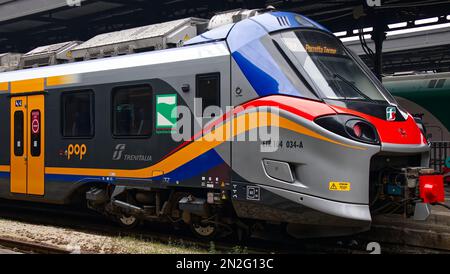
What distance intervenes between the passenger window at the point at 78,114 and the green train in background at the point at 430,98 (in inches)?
430

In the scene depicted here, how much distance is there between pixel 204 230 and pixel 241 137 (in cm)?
191

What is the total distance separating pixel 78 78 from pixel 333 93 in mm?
4444

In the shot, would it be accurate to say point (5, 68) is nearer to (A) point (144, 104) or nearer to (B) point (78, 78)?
(B) point (78, 78)

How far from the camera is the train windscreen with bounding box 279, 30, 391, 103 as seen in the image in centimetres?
679

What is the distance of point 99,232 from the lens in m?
9.21

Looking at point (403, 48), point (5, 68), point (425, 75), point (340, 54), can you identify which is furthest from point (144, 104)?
point (403, 48)

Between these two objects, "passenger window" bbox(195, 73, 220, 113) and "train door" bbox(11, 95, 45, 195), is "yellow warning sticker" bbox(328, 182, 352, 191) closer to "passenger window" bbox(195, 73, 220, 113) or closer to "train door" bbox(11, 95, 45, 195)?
"passenger window" bbox(195, 73, 220, 113)

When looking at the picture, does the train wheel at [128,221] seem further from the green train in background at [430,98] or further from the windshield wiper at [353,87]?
the green train in background at [430,98]

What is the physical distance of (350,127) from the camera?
249 inches

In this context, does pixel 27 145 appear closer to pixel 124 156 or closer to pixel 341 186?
pixel 124 156

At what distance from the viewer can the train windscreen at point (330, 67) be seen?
6785 millimetres

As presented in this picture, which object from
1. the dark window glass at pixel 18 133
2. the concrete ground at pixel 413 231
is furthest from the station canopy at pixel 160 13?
the concrete ground at pixel 413 231

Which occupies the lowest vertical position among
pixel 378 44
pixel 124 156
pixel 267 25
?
pixel 124 156

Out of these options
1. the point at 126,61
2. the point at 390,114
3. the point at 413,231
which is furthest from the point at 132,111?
the point at 413,231
